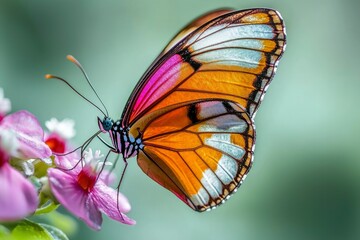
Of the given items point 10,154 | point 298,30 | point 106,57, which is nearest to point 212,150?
point 10,154

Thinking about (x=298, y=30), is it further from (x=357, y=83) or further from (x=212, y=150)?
(x=212, y=150)

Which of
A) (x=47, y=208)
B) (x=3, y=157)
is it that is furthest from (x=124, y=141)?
(x=3, y=157)

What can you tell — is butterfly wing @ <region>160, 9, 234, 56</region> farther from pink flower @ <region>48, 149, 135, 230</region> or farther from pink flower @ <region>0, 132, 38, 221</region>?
pink flower @ <region>0, 132, 38, 221</region>

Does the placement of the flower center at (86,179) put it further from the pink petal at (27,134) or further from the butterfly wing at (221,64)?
the butterfly wing at (221,64)

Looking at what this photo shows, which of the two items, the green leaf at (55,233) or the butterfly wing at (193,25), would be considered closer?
the green leaf at (55,233)

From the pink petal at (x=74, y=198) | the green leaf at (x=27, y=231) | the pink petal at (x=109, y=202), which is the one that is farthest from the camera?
the pink petal at (x=109, y=202)

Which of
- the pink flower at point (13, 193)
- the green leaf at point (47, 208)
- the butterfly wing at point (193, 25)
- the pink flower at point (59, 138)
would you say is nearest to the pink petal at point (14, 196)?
the pink flower at point (13, 193)
